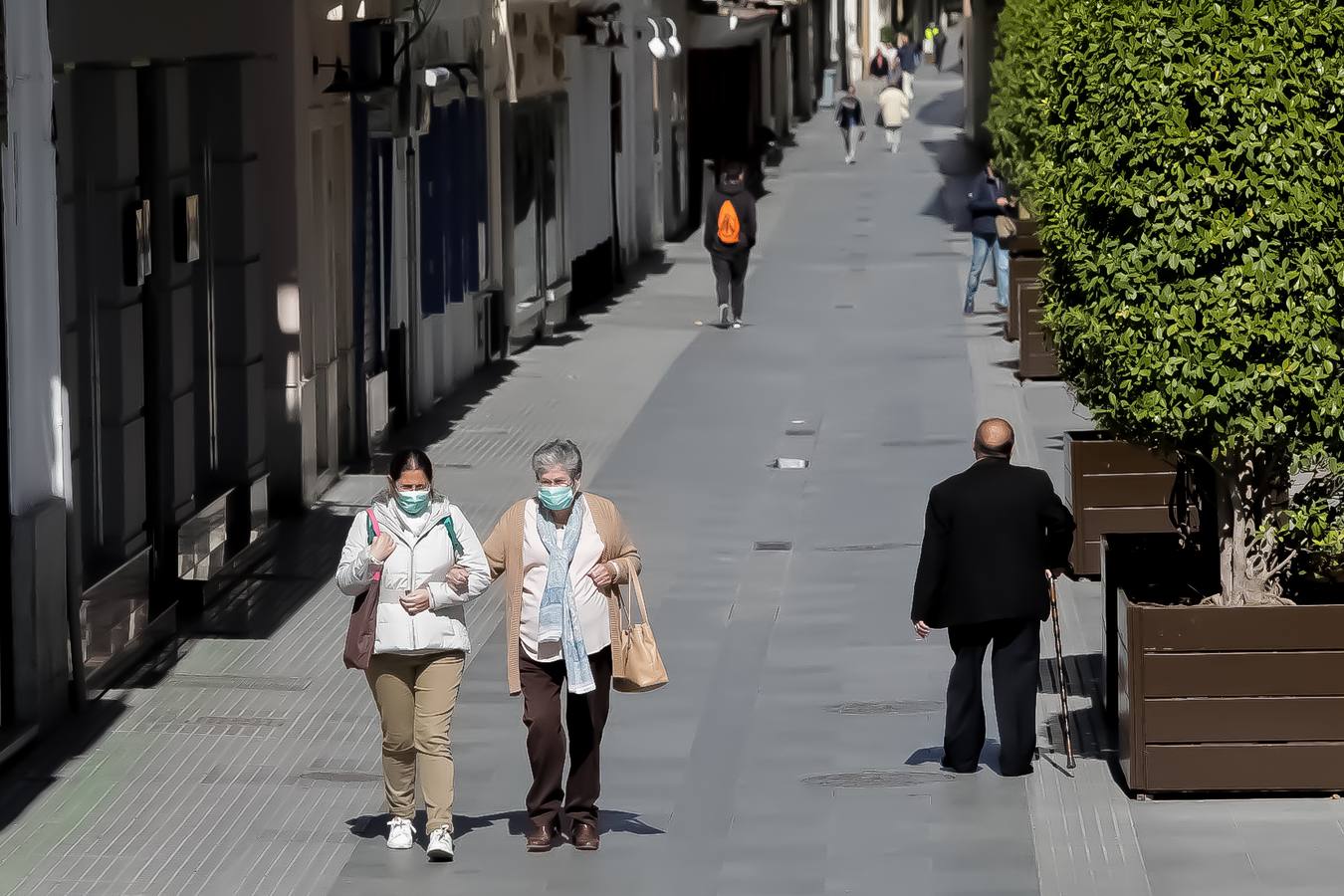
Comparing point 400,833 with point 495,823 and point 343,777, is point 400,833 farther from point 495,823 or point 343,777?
point 343,777

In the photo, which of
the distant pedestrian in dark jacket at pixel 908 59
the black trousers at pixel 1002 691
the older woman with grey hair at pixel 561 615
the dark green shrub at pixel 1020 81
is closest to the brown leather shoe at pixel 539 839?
the older woman with grey hair at pixel 561 615

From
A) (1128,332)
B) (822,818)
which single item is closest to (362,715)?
(822,818)

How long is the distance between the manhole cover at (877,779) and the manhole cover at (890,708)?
38.6 inches

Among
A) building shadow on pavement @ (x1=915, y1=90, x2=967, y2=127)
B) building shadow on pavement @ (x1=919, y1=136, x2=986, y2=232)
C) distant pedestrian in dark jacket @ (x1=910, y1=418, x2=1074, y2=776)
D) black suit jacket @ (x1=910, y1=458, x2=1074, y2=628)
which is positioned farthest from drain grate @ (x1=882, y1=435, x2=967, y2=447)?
building shadow on pavement @ (x1=915, y1=90, x2=967, y2=127)

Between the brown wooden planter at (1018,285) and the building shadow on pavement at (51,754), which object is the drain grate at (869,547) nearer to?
the building shadow on pavement at (51,754)

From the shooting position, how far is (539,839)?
922 cm

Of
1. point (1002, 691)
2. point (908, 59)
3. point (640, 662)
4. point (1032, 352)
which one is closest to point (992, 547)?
point (1002, 691)

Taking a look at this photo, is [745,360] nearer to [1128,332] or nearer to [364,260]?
[364,260]

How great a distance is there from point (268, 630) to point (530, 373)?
34.5ft

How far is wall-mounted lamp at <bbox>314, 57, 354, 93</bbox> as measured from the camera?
17.3 metres

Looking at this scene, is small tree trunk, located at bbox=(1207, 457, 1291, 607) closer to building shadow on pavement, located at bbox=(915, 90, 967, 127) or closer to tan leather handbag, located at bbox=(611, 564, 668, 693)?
tan leather handbag, located at bbox=(611, 564, 668, 693)

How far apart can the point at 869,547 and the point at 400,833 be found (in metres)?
6.38

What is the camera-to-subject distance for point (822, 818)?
31.8 ft

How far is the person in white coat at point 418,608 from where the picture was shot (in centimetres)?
892
